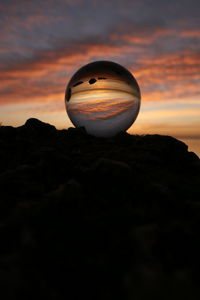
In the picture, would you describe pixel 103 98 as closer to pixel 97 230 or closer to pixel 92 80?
pixel 92 80

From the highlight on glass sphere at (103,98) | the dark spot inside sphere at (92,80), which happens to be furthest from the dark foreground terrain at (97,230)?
the dark spot inside sphere at (92,80)

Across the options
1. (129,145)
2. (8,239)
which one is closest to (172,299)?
(8,239)

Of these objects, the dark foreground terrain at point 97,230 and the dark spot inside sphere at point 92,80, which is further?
the dark spot inside sphere at point 92,80

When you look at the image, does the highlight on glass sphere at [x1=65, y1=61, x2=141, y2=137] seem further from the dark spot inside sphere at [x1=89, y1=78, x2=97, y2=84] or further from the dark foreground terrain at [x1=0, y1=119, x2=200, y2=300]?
the dark foreground terrain at [x1=0, y1=119, x2=200, y2=300]

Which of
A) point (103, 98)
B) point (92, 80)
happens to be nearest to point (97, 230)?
point (103, 98)

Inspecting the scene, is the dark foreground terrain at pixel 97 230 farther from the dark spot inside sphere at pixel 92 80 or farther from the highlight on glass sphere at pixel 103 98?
the dark spot inside sphere at pixel 92 80

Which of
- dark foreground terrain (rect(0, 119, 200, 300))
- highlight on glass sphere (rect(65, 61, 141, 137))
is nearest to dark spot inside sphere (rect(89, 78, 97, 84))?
highlight on glass sphere (rect(65, 61, 141, 137))

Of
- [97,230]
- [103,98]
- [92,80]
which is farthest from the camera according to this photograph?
[92,80]
